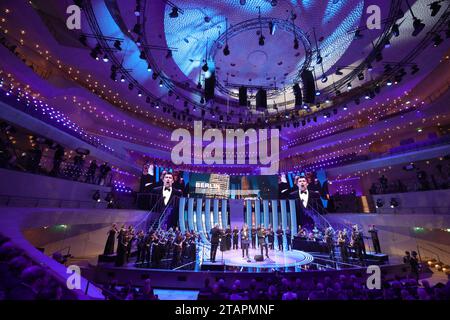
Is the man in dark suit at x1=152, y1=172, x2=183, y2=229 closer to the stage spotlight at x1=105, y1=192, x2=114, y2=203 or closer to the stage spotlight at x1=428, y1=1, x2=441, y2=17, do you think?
the stage spotlight at x1=105, y1=192, x2=114, y2=203

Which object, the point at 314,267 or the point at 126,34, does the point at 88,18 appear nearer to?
the point at 126,34

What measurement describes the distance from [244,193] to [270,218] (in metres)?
2.88

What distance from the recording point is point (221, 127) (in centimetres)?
2017

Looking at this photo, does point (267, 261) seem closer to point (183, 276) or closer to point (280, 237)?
point (280, 237)

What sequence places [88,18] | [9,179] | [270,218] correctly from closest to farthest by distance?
[9,179] < [88,18] < [270,218]

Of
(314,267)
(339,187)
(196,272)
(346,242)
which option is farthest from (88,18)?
(339,187)

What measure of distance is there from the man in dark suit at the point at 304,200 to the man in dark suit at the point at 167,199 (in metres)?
9.13

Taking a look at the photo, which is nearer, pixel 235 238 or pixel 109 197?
pixel 235 238

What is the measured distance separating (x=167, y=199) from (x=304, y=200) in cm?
1048

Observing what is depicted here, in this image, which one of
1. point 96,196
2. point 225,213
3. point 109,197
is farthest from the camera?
point 225,213

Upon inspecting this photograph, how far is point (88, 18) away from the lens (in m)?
9.59

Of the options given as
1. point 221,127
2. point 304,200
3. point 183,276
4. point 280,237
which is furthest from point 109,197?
point 304,200

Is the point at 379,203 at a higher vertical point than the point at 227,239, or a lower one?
higher

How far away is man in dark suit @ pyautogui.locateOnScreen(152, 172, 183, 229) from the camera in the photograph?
667 inches
